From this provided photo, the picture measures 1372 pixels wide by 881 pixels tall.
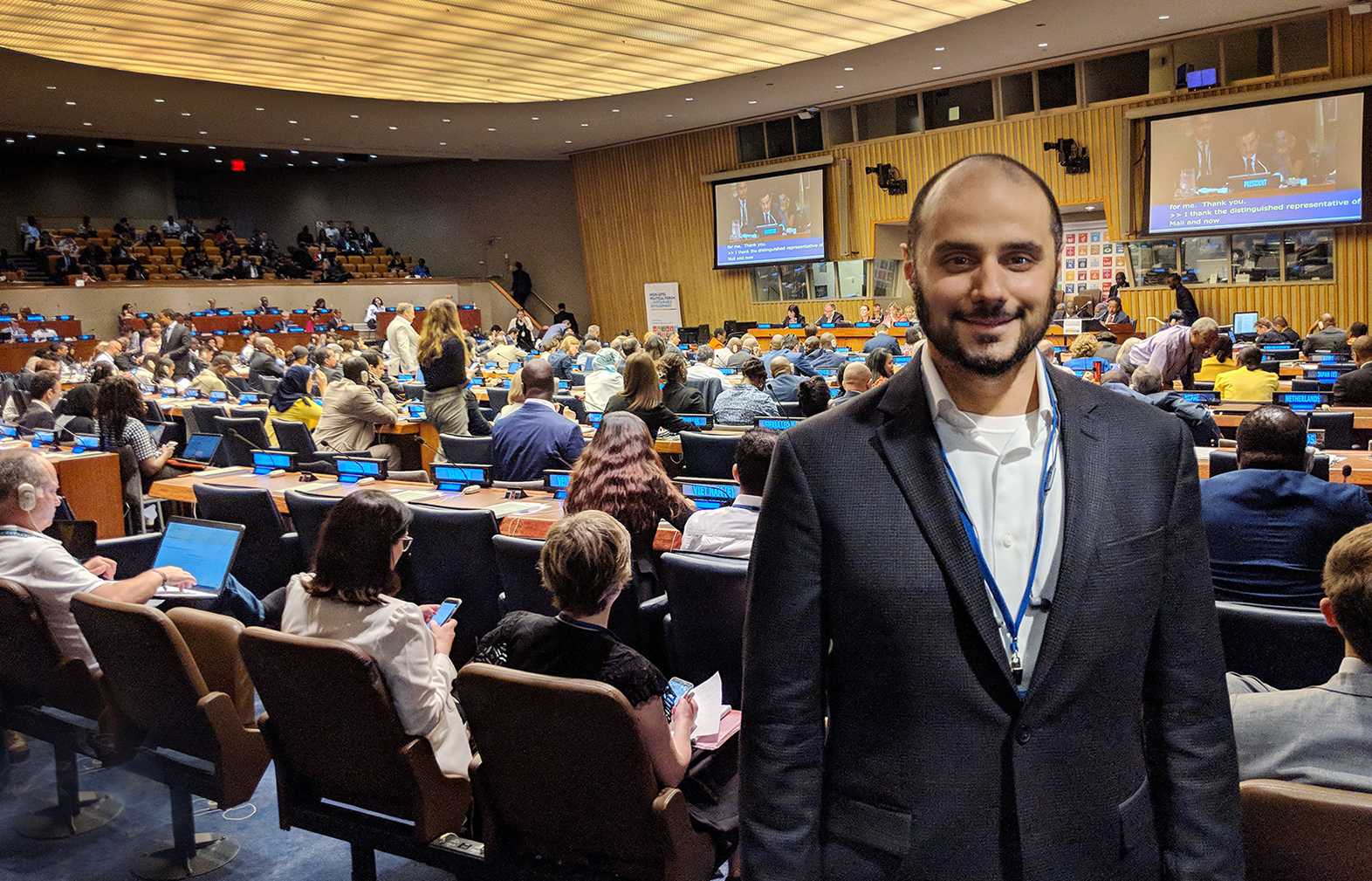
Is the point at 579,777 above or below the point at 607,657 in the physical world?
below

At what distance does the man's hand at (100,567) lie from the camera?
331cm

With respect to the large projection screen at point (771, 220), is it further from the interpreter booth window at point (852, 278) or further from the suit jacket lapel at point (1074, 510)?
the suit jacket lapel at point (1074, 510)

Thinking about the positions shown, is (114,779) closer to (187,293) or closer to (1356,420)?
(1356,420)

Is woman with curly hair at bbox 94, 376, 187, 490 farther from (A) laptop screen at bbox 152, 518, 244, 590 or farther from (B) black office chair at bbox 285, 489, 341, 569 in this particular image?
(A) laptop screen at bbox 152, 518, 244, 590

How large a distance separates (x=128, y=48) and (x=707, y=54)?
707cm

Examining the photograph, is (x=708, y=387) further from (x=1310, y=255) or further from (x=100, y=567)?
(x=1310, y=255)

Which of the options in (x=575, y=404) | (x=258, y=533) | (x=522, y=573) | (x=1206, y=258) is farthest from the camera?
(x=1206, y=258)

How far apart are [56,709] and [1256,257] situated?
14569mm

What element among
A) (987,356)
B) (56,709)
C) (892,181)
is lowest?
(56,709)

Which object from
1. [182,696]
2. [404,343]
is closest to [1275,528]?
[182,696]

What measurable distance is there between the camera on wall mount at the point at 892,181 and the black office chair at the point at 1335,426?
12.0m

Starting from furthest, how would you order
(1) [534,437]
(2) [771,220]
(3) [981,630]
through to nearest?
(2) [771,220]
(1) [534,437]
(3) [981,630]

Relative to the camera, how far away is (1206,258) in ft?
45.0

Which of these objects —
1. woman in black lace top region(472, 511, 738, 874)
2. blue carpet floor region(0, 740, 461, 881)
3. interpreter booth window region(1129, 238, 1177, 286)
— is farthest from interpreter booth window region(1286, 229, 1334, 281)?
blue carpet floor region(0, 740, 461, 881)
